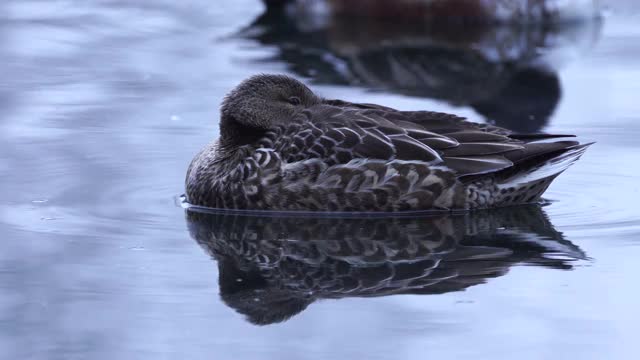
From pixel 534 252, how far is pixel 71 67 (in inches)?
252

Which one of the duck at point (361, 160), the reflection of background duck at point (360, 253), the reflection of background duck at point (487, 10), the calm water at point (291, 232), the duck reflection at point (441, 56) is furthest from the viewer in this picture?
the reflection of background duck at point (487, 10)

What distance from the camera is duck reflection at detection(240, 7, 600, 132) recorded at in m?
12.3

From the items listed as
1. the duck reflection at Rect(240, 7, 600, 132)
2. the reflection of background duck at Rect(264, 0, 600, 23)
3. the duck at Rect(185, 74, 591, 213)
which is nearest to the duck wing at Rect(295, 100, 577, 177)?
the duck at Rect(185, 74, 591, 213)

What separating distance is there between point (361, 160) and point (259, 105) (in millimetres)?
780

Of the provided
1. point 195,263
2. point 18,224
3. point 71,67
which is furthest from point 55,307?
point 71,67

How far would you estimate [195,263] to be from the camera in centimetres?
779

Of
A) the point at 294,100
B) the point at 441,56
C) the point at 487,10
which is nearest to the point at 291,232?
the point at 294,100

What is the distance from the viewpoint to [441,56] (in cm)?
1384

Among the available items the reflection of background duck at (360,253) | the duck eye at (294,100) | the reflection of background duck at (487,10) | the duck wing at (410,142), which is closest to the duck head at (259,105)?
the duck eye at (294,100)

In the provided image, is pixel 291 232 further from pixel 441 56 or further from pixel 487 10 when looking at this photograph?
pixel 487 10

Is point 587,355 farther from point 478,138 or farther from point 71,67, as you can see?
point 71,67

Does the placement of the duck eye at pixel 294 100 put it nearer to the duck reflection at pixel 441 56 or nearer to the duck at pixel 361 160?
the duck at pixel 361 160

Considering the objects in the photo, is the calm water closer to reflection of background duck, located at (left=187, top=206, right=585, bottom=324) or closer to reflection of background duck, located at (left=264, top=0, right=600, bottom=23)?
reflection of background duck, located at (left=187, top=206, right=585, bottom=324)

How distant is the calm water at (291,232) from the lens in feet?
21.7
